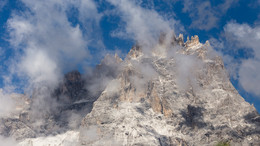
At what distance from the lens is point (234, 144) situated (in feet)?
649

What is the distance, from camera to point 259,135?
650ft

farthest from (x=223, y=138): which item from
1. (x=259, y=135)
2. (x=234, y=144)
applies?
(x=259, y=135)

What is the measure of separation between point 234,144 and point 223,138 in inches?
263

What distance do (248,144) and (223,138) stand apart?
13.6m

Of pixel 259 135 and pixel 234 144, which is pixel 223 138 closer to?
pixel 234 144

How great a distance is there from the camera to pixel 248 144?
642 feet

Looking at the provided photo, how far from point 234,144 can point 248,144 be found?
24.4 ft

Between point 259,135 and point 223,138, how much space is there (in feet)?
65.2

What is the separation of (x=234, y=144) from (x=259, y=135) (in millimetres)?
14915

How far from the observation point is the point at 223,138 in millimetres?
199750
